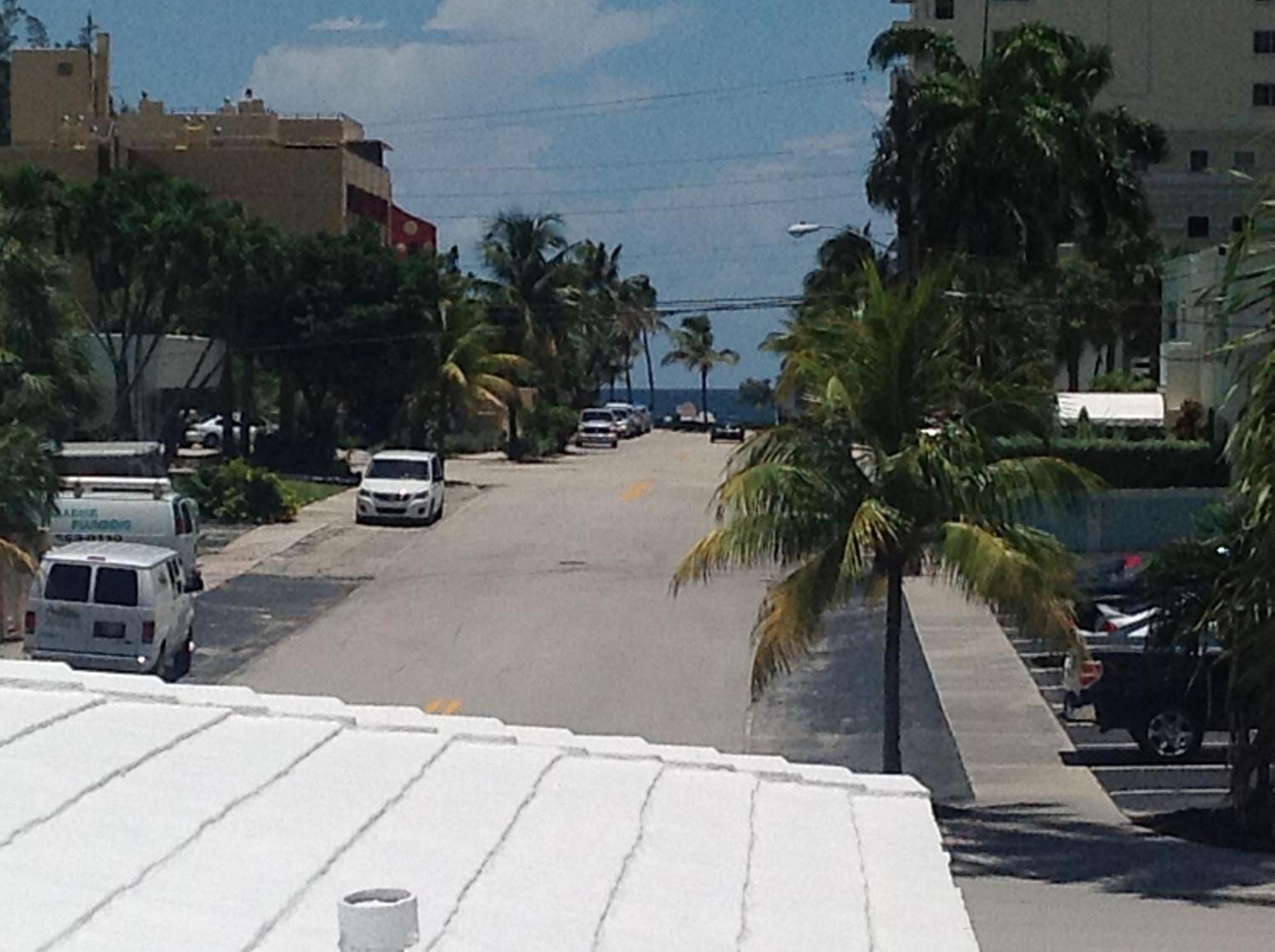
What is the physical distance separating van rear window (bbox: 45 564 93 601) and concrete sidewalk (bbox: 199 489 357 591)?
42.9 feet

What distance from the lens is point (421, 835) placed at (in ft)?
20.7

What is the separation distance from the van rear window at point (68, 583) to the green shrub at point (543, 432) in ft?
173

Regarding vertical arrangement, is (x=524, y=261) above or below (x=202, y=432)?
above

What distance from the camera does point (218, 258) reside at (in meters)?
58.8

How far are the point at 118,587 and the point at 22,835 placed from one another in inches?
823

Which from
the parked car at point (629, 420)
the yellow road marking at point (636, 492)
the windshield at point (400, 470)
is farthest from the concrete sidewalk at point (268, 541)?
the parked car at point (629, 420)

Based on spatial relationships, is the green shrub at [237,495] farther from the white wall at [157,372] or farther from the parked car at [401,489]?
the white wall at [157,372]

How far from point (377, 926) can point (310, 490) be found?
55.3 metres

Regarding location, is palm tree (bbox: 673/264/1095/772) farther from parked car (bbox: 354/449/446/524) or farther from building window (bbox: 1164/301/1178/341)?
building window (bbox: 1164/301/1178/341)

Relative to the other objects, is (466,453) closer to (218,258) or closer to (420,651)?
(218,258)

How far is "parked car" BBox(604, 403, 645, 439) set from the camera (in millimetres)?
104562

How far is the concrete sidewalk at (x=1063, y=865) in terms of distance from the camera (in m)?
17.0

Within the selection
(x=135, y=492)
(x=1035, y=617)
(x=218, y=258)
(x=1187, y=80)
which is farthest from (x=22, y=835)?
(x=1187, y=80)

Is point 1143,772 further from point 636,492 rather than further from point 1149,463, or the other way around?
point 636,492
